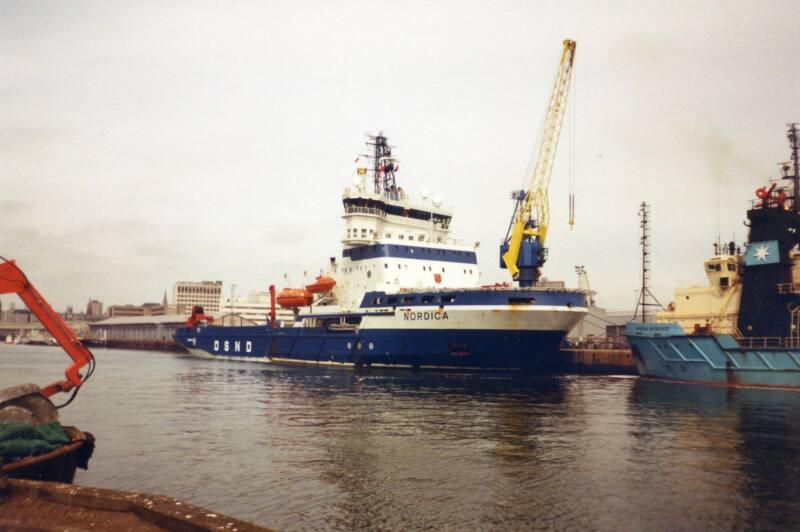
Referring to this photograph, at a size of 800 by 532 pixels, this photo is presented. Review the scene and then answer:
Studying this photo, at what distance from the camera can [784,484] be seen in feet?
49.8

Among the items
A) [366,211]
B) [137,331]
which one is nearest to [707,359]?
[366,211]

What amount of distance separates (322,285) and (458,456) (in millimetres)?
37584

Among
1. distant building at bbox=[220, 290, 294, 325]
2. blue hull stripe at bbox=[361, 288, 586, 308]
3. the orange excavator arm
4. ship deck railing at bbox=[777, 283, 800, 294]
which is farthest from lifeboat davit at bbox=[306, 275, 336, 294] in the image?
distant building at bbox=[220, 290, 294, 325]

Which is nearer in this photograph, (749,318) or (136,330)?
(749,318)

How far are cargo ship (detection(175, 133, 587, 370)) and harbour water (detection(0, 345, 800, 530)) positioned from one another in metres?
8.10

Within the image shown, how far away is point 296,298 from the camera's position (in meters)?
56.4

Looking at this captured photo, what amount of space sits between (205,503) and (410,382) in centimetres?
2599

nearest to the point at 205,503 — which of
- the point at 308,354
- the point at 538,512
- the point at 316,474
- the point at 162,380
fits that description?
the point at 316,474

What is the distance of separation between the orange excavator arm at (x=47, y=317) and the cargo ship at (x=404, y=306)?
28.0 meters

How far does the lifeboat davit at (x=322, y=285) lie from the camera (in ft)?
178

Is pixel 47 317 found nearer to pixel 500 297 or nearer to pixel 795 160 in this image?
pixel 500 297

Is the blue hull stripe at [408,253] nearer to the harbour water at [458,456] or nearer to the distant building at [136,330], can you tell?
the harbour water at [458,456]

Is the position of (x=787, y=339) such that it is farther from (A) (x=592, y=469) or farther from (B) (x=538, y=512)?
(B) (x=538, y=512)

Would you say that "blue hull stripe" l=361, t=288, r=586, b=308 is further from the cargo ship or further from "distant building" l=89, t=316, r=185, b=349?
"distant building" l=89, t=316, r=185, b=349
